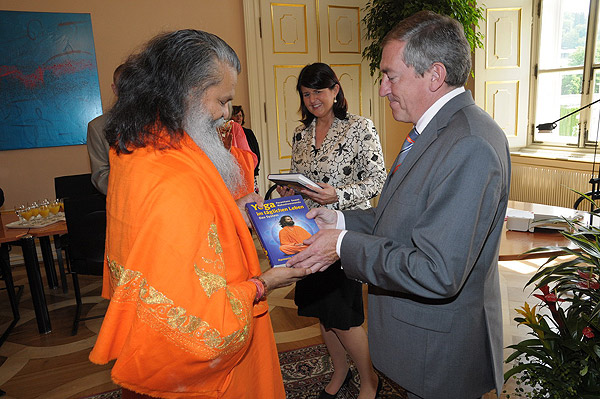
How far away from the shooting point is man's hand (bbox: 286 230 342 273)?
1.31 meters

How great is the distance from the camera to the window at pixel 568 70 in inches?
185

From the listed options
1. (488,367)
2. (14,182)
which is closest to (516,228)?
(488,367)

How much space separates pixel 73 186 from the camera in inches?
166

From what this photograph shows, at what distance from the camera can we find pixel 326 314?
2.14 m

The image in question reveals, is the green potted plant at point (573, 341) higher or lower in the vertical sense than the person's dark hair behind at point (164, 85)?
lower

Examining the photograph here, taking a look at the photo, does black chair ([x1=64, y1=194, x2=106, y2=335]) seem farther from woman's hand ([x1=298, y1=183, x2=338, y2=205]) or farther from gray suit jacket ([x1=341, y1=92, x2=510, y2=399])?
gray suit jacket ([x1=341, y1=92, x2=510, y2=399])

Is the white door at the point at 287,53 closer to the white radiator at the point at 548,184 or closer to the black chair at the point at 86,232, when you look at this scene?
the white radiator at the point at 548,184

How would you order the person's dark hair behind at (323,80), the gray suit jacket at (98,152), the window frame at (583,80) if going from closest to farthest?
the person's dark hair behind at (323,80)
the gray suit jacket at (98,152)
the window frame at (583,80)

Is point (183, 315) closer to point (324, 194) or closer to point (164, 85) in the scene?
point (164, 85)

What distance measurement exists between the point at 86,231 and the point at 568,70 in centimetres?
537

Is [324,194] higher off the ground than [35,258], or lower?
higher


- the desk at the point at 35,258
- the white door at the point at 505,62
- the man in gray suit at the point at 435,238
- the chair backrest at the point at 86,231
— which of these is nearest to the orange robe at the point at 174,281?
the man in gray suit at the point at 435,238

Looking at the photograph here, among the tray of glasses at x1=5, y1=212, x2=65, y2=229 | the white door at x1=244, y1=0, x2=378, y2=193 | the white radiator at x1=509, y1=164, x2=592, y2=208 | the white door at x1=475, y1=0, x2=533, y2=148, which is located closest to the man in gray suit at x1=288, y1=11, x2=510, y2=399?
the tray of glasses at x1=5, y1=212, x2=65, y2=229

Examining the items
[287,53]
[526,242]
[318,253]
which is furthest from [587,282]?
[287,53]
